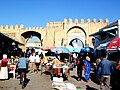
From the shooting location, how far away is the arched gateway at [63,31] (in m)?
50.8

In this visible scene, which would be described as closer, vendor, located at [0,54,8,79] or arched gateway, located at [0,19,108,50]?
vendor, located at [0,54,8,79]

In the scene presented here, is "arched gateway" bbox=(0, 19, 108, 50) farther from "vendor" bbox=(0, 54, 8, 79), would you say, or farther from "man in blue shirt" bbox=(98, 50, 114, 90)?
"man in blue shirt" bbox=(98, 50, 114, 90)

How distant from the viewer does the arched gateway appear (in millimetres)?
50781

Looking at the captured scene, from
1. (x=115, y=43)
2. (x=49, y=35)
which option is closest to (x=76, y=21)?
(x=49, y=35)

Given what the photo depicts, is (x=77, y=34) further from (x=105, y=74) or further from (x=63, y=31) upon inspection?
(x=105, y=74)

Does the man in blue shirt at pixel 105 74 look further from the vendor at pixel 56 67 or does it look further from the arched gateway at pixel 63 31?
the arched gateway at pixel 63 31

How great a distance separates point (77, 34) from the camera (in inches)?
2019

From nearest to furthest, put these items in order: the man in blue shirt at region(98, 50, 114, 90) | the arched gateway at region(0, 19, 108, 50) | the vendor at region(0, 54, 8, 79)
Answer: the man in blue shirt at region(98, 50, 114, 90)
the vendor at region(0, 54, 8, 79)
the arched gateway at region(0, 19, 108, 50)

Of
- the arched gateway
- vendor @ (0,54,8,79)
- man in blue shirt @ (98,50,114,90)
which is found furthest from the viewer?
the arched gateway

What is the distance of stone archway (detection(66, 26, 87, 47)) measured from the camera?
168 feet

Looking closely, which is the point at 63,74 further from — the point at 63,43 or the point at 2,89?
the point at 63,43

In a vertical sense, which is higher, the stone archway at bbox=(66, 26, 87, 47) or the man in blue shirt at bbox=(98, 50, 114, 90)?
the stone archway at bbox=(66, 26, 87, 47)

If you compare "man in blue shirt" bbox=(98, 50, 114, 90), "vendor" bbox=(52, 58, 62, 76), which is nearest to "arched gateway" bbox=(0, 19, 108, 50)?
"vendor" bbox=(52, 58, 62, 76)

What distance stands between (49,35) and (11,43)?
21554mm
